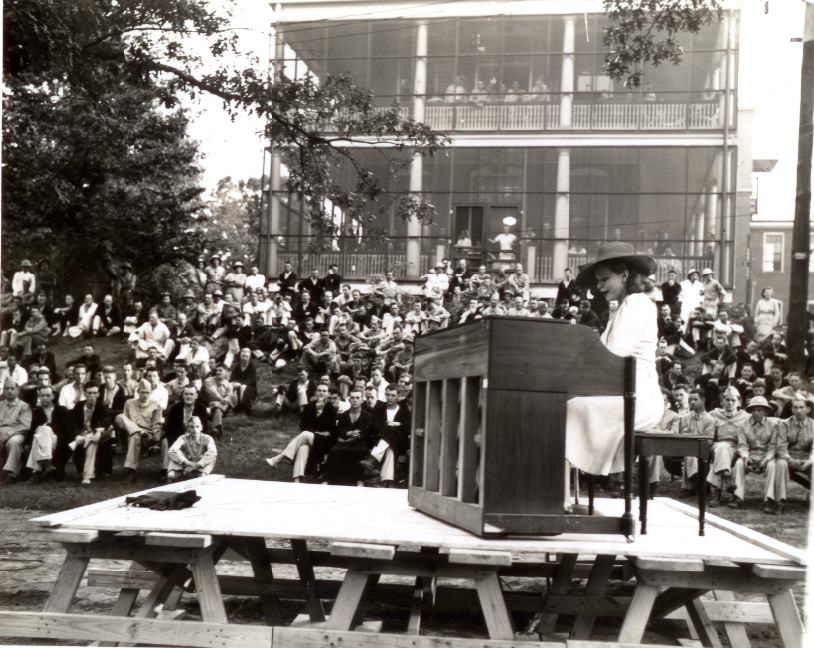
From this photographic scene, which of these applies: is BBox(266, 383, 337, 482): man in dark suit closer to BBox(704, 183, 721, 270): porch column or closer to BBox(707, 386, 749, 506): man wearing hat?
BBox(707, 386, 749, 506): man wearing hat

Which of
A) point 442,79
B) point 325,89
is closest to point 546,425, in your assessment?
point 325,89

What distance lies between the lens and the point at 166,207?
18.2 metres

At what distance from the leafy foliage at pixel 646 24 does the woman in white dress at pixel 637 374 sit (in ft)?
18.8

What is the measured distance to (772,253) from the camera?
12125mm

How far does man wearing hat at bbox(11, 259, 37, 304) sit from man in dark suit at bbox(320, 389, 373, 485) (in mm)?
5577

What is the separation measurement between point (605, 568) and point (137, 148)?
1277 centimetres

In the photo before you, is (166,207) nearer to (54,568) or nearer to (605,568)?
(54,568)

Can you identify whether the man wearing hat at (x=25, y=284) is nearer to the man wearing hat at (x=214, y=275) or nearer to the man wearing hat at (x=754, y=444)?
the man wearing hat at (x=214, y=275)

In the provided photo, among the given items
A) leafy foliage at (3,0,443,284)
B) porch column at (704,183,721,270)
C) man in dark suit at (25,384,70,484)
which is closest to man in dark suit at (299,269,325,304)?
leafy foliage at (3,0,443,284)

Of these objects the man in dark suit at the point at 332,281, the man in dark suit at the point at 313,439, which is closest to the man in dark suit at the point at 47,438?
the man in dark suit at the point at 313,439

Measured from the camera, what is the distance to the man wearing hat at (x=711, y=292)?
1393 centimetres

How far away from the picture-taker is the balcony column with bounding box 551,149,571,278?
48.1 feet

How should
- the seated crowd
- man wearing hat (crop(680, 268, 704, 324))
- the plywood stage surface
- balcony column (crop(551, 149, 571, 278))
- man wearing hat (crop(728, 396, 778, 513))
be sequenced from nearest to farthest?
1. the plywood stage surface
2. man wearing hat (crop(728, 396, 778, 513))
3. the seated crowd
4. man wearing hat (crop(680, 268, 704, 324))
5. balcony column (crop(551, 149, 571, 278))

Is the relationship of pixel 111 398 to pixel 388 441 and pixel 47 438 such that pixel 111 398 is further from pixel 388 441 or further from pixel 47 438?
pixel 388 441
